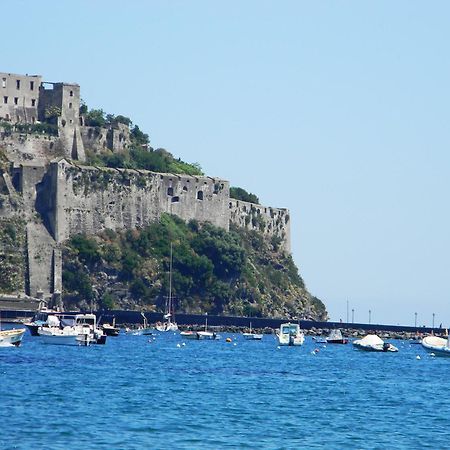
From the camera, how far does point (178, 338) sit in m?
125

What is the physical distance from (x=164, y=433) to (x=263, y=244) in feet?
346

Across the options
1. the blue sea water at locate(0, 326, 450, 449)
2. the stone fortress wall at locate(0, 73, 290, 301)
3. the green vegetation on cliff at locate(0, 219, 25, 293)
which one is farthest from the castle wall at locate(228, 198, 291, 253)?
the blue sea water at locate(0, 326, 450, 449)

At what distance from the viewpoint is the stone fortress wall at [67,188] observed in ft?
434

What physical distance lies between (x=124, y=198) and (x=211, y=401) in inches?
3157

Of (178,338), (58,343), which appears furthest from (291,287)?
(58,343)

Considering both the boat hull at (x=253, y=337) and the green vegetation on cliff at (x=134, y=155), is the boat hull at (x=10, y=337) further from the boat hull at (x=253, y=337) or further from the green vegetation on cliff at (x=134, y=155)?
the green vegetation on cliff at (x=134, y=155)

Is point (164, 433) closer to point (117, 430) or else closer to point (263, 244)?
point (117, 430)

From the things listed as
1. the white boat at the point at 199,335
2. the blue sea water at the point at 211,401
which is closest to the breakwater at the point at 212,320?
the white boat at the point at 199,335

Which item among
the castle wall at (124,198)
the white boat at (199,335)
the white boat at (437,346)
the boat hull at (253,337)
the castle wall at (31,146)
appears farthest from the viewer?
the castle wall at (31,146)

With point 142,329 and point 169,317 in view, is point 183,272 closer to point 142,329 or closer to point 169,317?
point 169,317

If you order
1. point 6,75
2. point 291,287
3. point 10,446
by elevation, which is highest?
point 6,75

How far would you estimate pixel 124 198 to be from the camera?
140 meters

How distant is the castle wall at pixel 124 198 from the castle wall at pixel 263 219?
4.59m

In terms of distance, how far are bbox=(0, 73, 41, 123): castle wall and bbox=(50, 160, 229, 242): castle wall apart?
29.3 ft
